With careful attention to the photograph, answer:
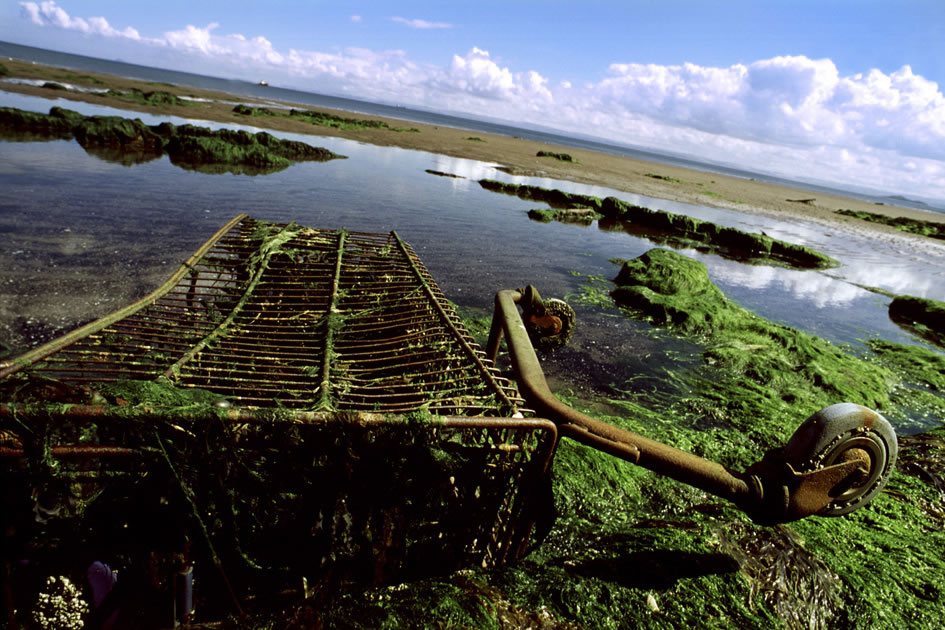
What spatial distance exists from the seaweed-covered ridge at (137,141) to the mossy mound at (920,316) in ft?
69.5

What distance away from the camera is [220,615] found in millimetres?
2549

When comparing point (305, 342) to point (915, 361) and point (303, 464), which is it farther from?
point (915, 361)

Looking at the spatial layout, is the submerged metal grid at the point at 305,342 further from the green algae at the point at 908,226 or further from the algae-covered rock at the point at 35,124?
the green algae at the point at 908,226

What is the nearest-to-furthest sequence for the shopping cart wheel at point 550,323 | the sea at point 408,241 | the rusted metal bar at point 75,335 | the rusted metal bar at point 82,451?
the rusted metal bar at point 82,451
the rusted metal bar at point 75,335
the shopping cart wheel at point 550,323
the sea at point 408,241

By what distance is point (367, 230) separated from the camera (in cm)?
1211

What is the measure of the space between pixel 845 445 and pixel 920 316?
1397 centimetres

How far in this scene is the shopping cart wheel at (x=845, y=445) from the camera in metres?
2.99

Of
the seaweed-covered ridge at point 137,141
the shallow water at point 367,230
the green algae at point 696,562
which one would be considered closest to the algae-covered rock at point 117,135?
the seaweed-covered ridge at point 137,141

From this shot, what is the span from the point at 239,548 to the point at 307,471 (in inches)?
21.3

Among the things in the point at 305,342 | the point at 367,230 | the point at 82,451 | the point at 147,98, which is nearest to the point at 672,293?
the point at 367,230

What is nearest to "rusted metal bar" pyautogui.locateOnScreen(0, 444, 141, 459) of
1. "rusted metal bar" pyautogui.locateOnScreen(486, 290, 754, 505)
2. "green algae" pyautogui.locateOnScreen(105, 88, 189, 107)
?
"rusted metal bar" pyautogui.locateOnScreen(486, 290, 754, 505)

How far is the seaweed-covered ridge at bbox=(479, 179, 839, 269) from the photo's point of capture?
59.7 ft

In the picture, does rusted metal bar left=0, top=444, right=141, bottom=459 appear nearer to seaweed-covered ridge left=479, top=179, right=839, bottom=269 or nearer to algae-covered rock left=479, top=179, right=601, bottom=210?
seaweed-covered ridge left=479, top=179, right=839, bottom=269

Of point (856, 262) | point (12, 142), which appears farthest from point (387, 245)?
point (856, 262)
